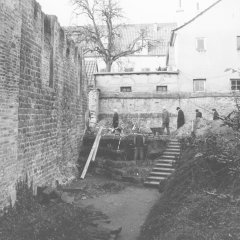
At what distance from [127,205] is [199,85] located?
15654 millimetres

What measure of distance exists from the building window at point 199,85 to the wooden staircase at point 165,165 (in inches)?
345

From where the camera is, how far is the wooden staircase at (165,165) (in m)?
14.2

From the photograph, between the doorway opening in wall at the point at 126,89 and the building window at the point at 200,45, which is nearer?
the doorway opening in wall at the point at 126,89

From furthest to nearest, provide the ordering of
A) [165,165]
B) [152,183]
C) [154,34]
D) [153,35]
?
[154,34]
[153,35]
[165,165]
[152,183]

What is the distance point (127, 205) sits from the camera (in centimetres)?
1139

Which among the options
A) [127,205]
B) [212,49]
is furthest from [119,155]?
[212,49]

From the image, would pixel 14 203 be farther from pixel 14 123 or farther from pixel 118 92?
pixel 118 92

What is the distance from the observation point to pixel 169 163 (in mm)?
15406

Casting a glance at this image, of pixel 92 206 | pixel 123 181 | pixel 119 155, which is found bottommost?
pixel 123 181

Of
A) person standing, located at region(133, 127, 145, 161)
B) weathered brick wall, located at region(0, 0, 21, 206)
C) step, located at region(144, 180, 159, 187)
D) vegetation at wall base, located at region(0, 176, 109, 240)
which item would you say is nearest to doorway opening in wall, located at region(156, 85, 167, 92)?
person standing, located at region(133, 127, 145, 161)

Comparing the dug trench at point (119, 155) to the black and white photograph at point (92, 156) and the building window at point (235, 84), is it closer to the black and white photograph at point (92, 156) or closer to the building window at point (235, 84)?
the black and white photograph at point (92, 156)

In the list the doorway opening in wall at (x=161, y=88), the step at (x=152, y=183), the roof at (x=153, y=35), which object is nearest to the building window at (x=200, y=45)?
the doorway opening in wall at (x=161, y=88)

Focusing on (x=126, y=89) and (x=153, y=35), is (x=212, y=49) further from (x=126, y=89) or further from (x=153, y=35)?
(x=153, y=35)

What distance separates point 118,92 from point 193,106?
507 centimetres
